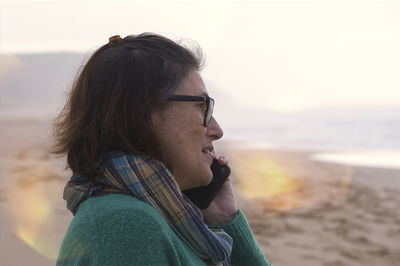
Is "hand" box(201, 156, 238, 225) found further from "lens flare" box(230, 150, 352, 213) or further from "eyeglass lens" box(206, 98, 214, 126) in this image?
"lens flare" box(230, 150, 352, 213)

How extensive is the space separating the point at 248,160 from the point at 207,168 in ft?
35.7

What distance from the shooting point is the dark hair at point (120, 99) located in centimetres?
132

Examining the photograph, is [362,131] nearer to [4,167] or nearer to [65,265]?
[4,167]

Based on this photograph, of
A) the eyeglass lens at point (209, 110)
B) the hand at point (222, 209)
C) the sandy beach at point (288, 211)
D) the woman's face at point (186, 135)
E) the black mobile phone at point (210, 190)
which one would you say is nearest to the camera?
the woman's face at point (186, 135)

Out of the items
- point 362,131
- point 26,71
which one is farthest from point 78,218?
point 26,71

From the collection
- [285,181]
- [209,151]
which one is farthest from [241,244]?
[285,181]

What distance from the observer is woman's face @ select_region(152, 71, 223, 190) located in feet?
4.53

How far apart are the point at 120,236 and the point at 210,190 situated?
0.71 metres

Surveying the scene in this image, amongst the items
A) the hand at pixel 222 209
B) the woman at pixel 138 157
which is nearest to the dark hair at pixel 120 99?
the woman at pixel 138 157

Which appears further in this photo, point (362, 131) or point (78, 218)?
point (362, 131)

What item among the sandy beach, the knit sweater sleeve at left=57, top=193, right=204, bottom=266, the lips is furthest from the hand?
the sandy beach

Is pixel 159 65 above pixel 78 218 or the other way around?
above

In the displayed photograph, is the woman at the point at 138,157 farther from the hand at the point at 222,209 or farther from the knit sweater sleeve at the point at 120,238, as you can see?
the hand at the point at 222,209

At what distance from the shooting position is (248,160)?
Result: 12289 millimetres
